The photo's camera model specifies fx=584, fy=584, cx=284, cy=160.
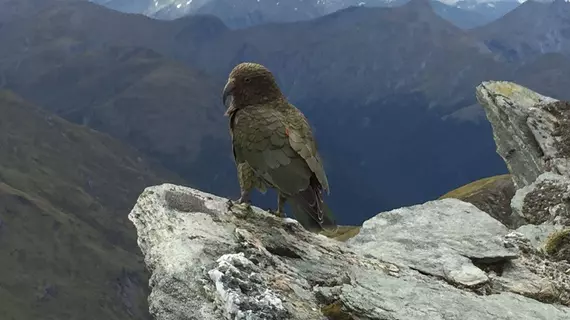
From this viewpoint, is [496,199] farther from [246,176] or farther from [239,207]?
[239,207]

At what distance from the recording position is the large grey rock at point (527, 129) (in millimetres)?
36969

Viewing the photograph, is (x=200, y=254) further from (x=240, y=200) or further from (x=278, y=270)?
(x=240, y=200)

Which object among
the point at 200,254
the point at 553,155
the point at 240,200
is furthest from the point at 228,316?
the point at 553,155

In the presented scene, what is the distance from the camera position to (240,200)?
15.4 meters

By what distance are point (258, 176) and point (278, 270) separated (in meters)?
3.36

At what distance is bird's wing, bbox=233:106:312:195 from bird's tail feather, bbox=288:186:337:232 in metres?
0.21

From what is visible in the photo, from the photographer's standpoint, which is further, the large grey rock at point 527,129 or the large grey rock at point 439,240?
the large grey rock at point 527,129

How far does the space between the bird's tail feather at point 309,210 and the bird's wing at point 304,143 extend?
18.4 inches

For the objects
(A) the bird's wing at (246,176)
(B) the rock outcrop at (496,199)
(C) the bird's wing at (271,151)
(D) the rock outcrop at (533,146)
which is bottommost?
(B) the rock outcrop at (496,199)

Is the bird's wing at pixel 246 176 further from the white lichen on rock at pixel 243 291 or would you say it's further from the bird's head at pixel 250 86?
the white lichen on rock at pixel 243 291

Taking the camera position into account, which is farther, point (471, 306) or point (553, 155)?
point (553, 155)

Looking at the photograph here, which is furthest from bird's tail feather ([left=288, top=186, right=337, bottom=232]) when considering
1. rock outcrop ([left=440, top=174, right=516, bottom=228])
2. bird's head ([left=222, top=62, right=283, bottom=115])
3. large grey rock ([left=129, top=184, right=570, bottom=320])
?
rock outcrop ([left=440, top=174, right=516, bottom=228])

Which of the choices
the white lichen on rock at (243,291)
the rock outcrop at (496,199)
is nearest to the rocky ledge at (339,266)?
the white lichen on rock at (243,291)

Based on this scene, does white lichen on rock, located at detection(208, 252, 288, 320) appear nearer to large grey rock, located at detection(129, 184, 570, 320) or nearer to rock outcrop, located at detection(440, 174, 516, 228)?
large grey rock, located at detection(129, 184, 570, 320)
